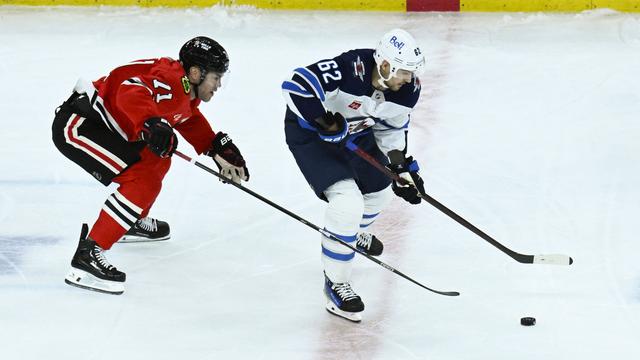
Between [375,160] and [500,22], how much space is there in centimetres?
356

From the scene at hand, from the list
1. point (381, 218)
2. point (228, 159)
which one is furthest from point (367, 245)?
point (228, 159)

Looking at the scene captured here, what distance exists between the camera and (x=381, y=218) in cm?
464

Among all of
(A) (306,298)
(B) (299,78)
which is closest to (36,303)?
(A) (306,298)

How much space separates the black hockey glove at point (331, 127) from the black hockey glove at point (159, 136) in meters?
0.50

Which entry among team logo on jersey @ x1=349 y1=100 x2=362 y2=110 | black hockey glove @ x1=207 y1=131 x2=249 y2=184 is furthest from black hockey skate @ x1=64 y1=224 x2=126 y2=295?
team logo on jersey @ x1=349 y1=100 x2=362 y2=110

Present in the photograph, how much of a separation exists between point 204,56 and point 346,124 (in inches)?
22.9

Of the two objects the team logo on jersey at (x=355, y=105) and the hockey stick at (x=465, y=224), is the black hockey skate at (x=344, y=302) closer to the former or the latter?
the hockey stick at (x=465, y=224)

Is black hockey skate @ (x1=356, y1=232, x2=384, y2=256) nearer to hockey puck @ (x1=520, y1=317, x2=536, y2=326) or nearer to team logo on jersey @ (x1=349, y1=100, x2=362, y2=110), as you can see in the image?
team logo on jersey @ (x1=349, y1=100, x2=362, y2=110)

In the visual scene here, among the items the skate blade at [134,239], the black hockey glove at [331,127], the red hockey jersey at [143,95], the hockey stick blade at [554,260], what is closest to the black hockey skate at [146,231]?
the skate blade at [134,239]

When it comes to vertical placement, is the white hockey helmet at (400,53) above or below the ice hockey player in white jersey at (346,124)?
above

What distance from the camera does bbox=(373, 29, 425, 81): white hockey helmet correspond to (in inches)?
145

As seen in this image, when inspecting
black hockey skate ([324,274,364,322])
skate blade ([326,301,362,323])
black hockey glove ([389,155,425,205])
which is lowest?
skate blade ([326,301,362,323])

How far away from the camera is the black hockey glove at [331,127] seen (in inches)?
147

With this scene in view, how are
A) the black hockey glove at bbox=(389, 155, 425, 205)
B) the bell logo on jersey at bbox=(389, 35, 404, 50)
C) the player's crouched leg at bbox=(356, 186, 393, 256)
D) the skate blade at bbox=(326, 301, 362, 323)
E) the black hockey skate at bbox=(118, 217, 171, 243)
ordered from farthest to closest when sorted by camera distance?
the black hockey skate at bbox=(118, 217, 171, 243) < the player's crouched leg at bbox=(356, 186, 393, 256) < the black hockey glove at bbox=(389, 155, 425, 205) < the skate blade at bbox=(326, 301, 362, 323) < the bell logo on jersey at bbox=(389, 35, 404, 50)
